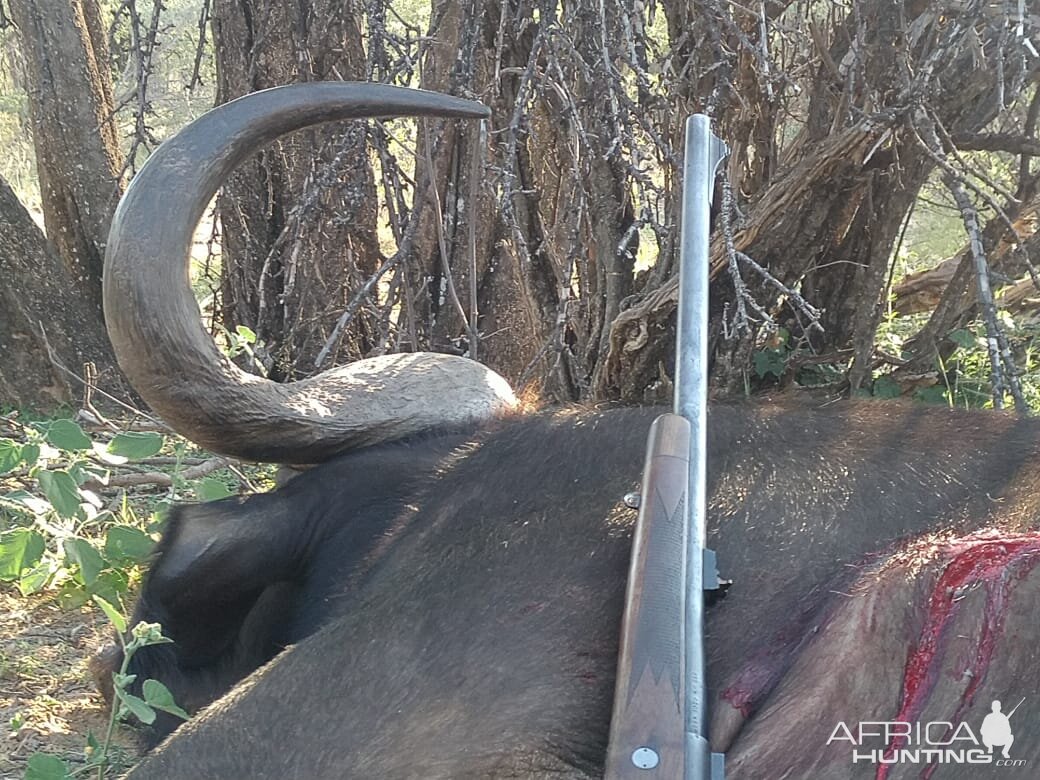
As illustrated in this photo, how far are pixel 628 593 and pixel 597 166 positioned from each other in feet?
8.40

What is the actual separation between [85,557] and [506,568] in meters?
1.36

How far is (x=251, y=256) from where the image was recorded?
17.2ft

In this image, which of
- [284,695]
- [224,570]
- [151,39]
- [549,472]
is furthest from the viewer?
[151,39]

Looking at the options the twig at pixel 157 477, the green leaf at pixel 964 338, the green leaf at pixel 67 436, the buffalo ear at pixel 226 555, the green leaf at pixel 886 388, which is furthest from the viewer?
the green leaf at pixel 886 388

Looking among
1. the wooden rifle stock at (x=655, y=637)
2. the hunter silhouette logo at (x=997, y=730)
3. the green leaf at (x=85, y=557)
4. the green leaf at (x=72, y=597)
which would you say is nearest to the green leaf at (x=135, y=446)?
the green leaf at (x=85, y=557)

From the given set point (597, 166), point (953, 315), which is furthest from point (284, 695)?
point (953, 315)

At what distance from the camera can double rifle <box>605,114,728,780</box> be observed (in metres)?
1.41

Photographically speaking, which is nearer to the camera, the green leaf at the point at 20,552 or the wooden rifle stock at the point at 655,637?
the wooden rifle stock at the point at 655,637

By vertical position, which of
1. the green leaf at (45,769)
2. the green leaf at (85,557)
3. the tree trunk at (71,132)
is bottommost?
the green leaf at (45,769)

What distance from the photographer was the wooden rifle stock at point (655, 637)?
1405 mm

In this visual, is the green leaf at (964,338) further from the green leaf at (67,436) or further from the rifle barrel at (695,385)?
the green leaf at (67,436)

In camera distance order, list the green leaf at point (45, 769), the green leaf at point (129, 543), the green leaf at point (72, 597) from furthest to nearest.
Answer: the green leaf at point (72, 597) < the green leaf at point (129, 543) < the green leaf at point (45, 769)

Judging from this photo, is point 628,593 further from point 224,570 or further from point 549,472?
point 224,570

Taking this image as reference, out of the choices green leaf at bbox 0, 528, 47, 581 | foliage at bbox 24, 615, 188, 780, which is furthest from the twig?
foliage at bbox 24, 615, 188, 780
